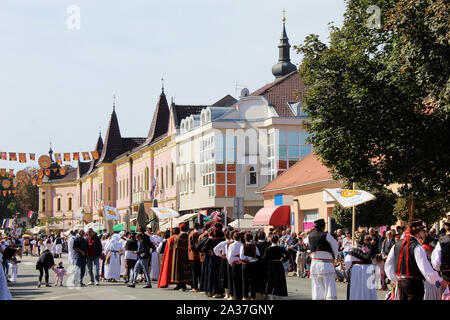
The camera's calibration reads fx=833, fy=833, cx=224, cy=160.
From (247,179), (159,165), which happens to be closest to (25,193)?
(159,165)

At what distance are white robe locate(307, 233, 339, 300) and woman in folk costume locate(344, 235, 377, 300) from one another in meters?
0.53

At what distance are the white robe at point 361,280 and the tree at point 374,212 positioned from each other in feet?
44.1

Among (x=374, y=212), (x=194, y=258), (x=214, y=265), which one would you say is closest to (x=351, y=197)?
(x=214, y=265)

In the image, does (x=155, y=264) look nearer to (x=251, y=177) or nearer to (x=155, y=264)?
(x=155, y=264)

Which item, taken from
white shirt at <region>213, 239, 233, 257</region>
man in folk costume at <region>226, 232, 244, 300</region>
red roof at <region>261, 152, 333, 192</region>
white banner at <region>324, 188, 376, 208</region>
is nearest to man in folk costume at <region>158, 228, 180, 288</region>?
white shirt at <region>213, 239, 233, 257</region>

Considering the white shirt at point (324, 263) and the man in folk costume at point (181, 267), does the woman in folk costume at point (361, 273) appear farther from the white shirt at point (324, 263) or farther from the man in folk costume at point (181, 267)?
the man in folk costume at point (181, 267)

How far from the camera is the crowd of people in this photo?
12.5 meters

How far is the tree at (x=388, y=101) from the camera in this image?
66.4 feet

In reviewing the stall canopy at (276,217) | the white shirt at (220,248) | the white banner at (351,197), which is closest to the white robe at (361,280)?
the white shirt at (220,248)

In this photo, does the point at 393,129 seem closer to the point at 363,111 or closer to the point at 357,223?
the point at 363,111

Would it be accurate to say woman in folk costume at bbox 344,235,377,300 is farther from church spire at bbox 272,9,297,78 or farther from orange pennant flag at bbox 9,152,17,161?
church spire at bbox 272,9,297,78

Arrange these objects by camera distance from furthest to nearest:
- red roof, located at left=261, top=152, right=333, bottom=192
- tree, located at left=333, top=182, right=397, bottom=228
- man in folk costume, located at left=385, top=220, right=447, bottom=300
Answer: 1. red roof, located at left=261, top=152, right=333, bottom=192
2. tree, located at left=333, top=182, right=397, bottom=228
3. man in folk costume, located at left=385, top=220, right=447, bottom=300
